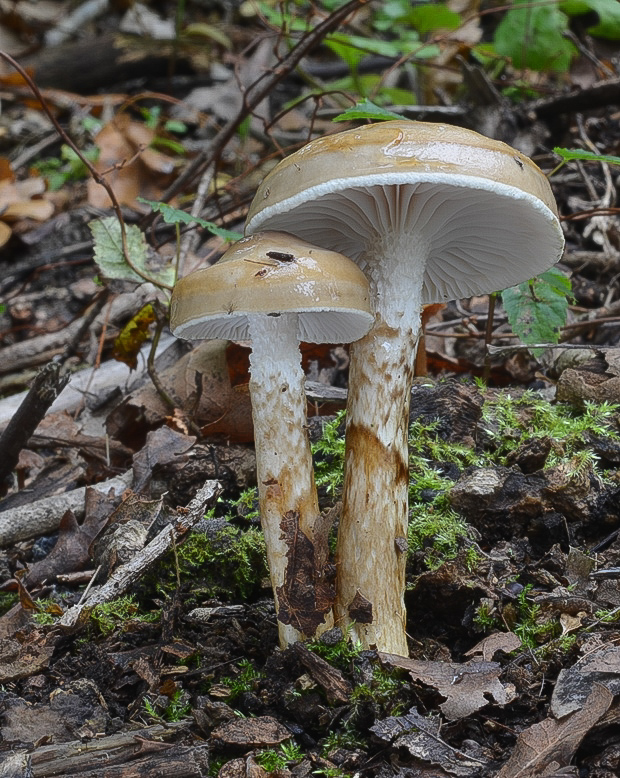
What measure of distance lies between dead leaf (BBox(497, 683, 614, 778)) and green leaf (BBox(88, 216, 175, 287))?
2.53 m

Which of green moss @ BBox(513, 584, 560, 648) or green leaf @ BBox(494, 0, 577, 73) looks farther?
green leaf @ BBox(494, 0, 577, 73)

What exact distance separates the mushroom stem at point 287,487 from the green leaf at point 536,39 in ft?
14.5

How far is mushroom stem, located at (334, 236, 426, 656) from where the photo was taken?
2.36 meters

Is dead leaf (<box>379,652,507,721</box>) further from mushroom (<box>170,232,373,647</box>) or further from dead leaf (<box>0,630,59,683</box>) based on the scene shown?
dead leaf (<box>0,630,59,683</box>)

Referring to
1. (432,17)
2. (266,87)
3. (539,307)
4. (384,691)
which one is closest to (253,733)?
(384,691)

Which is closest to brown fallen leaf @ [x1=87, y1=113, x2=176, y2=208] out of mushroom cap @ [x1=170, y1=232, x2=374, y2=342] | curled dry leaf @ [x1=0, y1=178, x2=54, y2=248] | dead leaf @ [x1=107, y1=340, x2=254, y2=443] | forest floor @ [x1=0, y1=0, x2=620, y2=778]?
curled dry leaf @ [x1=0, y1=178, x2=54, y2=248]

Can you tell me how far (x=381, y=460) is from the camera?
94.3 inches

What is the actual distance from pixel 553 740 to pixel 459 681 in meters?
0.31

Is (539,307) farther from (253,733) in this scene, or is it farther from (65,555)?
(65,555)

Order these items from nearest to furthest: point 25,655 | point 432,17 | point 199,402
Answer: point 25,655
point 199,402
point 432,17

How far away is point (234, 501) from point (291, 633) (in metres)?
0.88

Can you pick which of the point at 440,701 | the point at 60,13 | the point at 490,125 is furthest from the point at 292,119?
the point at 440,701

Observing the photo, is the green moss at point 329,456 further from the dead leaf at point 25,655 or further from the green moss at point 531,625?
Result: the dead leaf at point 25,655

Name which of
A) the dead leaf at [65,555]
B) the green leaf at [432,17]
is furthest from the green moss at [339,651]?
the green leaf at [432,17]
